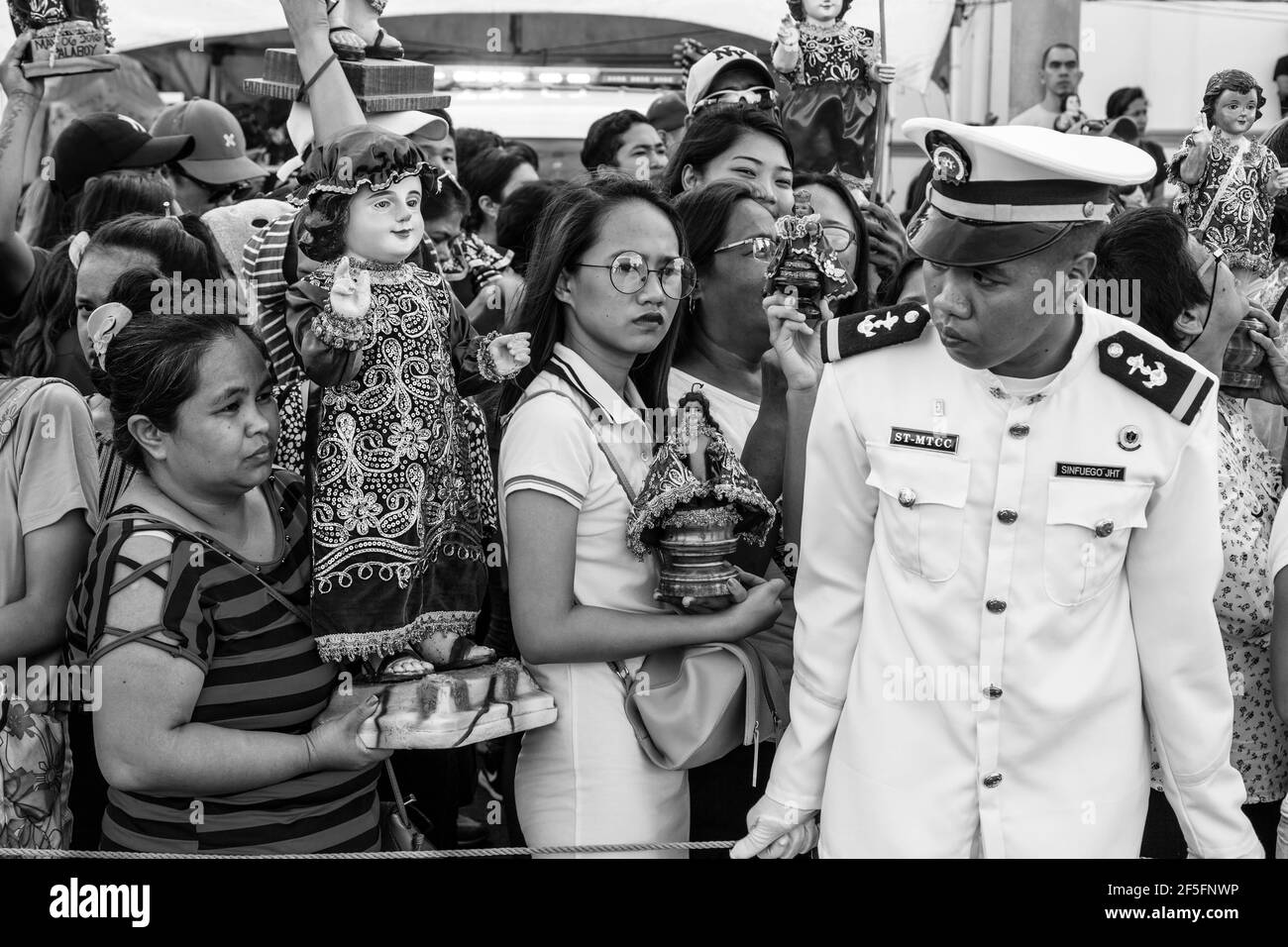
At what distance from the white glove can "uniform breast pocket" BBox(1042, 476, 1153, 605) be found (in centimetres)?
58

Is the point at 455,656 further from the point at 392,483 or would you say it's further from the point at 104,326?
the point at 104,326

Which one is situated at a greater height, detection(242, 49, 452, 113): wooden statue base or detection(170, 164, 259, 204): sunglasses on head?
detection(242, 49, 452, 113): wooden statue base

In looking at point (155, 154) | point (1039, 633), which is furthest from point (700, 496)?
point (155, 154)

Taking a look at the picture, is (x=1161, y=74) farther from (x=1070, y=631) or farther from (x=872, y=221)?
(x=1070, y=631)

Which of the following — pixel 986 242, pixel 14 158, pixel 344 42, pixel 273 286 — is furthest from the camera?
pixel 344 42

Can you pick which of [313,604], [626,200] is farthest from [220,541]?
[626,200]

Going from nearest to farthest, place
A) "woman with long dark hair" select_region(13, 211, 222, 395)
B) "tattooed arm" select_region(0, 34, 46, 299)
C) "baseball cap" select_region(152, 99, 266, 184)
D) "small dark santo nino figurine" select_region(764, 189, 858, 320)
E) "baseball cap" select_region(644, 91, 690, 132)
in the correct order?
"small dark santo nino figurine" select_region(764, 189, 858, 320) < "woman with long dark hair" select_region(13, 211, 222, 395) < "tattooed arm" select_region(0, 34, 46, 299) < "baseball cap" select_region(152, 99, 266, 184) < "baseball cap" select_region(644, 91, 690, 132)

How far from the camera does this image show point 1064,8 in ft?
21.6

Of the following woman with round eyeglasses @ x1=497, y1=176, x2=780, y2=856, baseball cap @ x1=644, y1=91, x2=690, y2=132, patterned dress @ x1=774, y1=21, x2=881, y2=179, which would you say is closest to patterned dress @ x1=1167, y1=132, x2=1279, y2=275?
patterned dress @ x1=774, y1=21, x2=881, y2=179

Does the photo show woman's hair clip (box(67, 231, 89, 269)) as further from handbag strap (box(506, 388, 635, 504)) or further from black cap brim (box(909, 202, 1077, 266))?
black cap brim (box(909, 202, 1077, 266))

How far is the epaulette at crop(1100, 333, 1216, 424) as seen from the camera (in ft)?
6.88

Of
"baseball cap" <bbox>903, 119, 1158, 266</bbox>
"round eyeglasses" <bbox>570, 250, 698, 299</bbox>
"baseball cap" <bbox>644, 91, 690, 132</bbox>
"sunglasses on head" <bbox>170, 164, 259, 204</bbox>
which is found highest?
"baseball cap" <bbox>644, 91, 690, 132</bbox>

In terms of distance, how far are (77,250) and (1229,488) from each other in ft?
8.53

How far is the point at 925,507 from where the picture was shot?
2123 mm
